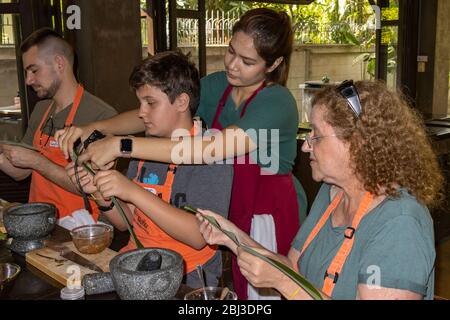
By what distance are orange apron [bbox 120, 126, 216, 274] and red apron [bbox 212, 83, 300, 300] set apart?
252 mm

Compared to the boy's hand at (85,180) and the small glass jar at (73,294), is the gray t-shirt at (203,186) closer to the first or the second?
the boy's hand at (85,180)

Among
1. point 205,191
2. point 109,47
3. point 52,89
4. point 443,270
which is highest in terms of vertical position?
point 109,47

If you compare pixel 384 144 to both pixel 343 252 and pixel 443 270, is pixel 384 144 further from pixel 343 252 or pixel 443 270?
pixel 443 270

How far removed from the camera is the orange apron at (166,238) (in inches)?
71.6

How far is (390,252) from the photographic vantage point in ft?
4.22

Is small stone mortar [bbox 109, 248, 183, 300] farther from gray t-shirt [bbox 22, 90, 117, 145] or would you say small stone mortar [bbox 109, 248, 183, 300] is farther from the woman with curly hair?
gray t-shirt [bbox 22, 90, 117, 145]

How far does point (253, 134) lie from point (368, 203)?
0.63m

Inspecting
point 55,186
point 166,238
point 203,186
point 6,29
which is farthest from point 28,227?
point 6,29

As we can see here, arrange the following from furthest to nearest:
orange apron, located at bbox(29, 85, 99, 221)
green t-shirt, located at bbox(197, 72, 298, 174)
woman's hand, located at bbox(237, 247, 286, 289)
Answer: orange apron, located at bbox(29, 85, 99, 221) → green t-shirt, located at bbox(197, 72, 298, 174) → woman's hand, located at bbox(237, 247, 286, 289)

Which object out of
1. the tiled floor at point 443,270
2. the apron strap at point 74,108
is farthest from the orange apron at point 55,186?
the tiled floor at point 443,270

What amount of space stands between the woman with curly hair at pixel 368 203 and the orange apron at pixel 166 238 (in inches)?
10.2

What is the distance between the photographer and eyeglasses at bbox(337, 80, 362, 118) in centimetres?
143

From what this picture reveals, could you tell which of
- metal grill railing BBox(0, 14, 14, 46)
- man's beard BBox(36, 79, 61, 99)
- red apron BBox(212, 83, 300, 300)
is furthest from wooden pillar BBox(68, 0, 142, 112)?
red apron BBox(212, 83, 300, 300)

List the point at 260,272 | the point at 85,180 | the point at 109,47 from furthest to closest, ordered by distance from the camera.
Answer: the point at 109,47 → the point at 85,180 → the point at 260,272
